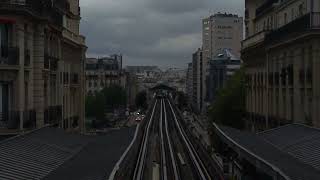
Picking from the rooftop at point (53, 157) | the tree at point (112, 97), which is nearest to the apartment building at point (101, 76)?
the tree at point (112, 97)

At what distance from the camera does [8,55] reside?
28.7 metres

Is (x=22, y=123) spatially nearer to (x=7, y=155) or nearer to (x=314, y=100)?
(x=7, y=155)

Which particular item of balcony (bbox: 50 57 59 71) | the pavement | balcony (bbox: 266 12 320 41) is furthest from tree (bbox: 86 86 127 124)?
the pavement

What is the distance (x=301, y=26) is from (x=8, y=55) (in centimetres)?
1640

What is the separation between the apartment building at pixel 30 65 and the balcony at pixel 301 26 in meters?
12.9

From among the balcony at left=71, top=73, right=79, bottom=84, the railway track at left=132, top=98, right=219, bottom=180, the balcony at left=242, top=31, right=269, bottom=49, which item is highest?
the balcony at left=242, top=31, right=269, bottom=49

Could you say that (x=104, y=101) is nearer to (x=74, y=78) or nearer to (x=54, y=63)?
(x=74, y=78)

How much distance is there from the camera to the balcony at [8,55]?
28595 millimetres

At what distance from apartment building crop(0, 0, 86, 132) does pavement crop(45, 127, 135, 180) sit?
3.42 metres

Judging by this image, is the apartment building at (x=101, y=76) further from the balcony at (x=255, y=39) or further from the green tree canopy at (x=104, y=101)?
the balcony at (x=255, y=39)

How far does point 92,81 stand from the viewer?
595ft

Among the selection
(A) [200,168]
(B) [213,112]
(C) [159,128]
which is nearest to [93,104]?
(C) [159,128]

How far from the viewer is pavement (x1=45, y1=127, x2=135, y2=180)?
17922mm

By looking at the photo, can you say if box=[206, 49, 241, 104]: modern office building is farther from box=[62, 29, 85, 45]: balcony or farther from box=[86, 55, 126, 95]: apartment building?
box=[62, 29, 85, 45]: balcony
